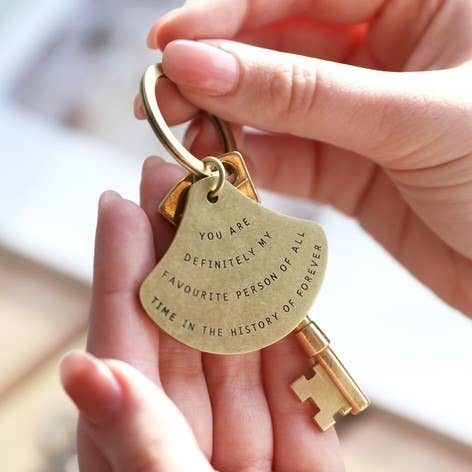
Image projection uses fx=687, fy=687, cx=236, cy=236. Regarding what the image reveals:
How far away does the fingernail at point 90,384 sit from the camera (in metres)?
0.68

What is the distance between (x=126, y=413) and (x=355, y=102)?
535 millimetres

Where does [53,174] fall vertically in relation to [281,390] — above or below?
below

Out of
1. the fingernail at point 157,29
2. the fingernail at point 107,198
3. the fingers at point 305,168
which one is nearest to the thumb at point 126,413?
the fingernail at point 107,198

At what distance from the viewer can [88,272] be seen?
1590 millimetres

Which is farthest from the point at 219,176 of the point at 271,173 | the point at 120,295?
the point at 271,173

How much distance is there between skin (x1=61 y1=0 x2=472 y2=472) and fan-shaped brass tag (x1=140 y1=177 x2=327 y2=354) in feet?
0.13

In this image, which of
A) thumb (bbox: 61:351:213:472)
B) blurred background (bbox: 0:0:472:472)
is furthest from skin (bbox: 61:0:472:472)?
blurred background (bbox: 0:0:472:472)

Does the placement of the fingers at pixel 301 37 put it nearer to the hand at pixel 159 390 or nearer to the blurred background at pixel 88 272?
the hand at pixel 159 390

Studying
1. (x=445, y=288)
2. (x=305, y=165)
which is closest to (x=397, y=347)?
(x=445, y=288)

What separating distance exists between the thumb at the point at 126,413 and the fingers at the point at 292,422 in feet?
0.88

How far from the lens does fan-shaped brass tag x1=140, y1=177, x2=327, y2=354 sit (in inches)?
33.8

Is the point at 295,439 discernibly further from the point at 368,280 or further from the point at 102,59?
the point at 102,59

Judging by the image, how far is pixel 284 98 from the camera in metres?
0.95

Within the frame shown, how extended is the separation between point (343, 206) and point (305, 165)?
132 mm
